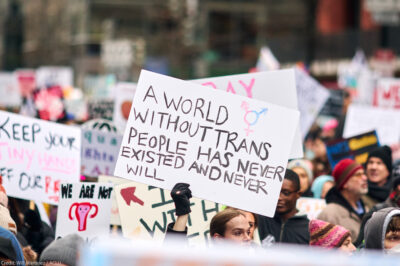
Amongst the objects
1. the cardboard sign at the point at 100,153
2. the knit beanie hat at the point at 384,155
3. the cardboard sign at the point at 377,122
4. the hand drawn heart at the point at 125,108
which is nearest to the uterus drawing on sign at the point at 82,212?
the cardboard sign at the point at 100,153

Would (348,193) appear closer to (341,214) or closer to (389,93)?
(341,214)

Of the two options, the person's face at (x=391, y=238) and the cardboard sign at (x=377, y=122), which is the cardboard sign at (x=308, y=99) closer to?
the cardboard sign at (x=377, y=122)

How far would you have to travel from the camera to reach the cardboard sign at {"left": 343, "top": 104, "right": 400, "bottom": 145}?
11.6m

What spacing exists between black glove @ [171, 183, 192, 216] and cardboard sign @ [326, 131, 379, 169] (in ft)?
12.6

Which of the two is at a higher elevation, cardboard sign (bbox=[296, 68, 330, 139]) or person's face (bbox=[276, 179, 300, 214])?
cardboard sign (bbox=[296, 68, 330, 139])

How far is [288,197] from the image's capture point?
6.12 meters

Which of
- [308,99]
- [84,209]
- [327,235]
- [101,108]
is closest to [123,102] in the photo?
[101,108]

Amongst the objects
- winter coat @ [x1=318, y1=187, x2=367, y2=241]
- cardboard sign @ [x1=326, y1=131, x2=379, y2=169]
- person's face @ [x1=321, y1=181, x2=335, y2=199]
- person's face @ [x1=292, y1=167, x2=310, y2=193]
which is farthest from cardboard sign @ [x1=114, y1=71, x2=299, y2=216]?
cardboard sign @ [x1=326, y1=131, x2=379, y2=169]

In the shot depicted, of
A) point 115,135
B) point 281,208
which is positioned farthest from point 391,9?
point 281,208

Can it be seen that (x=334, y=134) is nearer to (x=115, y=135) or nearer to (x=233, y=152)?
(x=115, y=135)

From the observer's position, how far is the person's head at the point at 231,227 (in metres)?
5.05

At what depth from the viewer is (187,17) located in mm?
41406

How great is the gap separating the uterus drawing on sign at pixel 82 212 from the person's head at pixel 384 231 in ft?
5.80

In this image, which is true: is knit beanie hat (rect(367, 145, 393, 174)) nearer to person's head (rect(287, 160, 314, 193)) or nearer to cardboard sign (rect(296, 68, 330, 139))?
person's head (rect(287, 160, 314, 193))
